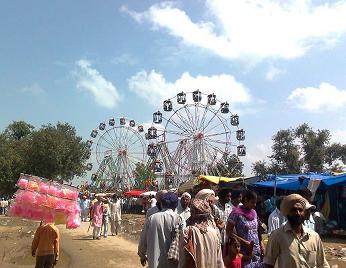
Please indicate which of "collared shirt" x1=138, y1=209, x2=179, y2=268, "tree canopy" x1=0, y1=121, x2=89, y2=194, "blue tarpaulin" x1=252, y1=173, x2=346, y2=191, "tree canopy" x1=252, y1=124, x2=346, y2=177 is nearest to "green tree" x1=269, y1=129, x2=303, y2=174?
"tree canopy" x1=252, y1=124, x2=346, y2=177

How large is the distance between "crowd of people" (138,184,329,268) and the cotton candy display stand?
1.50m

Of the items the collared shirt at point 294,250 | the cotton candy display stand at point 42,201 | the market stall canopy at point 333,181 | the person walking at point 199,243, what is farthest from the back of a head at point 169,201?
the market stall canopy at point 333,181

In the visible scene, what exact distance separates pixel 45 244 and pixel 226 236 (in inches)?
126

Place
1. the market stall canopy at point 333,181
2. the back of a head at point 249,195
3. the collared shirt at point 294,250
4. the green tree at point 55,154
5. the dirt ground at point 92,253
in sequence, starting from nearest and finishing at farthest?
1. the collared shirt at point 294,250
2. the back of a head at point 249,195
3. the dirt ground at point 92,253
4. the market stall canopy at point 333,181
5. the green tree at point 55,154

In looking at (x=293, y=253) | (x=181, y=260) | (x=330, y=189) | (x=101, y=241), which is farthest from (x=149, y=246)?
(x=330, y=189)

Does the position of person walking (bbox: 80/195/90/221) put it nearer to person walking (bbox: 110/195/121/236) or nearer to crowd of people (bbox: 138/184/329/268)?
person walking (bbox: 110/195/121/236)

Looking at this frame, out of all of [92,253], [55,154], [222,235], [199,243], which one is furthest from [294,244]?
[55,154]

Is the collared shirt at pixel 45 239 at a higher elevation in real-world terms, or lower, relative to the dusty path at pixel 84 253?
higher

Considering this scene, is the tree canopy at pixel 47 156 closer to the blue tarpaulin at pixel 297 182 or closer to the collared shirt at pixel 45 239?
the blue tarpaulin at pixel 297 182

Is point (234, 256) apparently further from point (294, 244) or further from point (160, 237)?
point (294, 244)

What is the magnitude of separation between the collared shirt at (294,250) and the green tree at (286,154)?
157 ft

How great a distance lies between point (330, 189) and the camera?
16203 millimetres

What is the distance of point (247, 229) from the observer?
17.4 feet

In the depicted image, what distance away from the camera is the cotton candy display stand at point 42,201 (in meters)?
6.79
